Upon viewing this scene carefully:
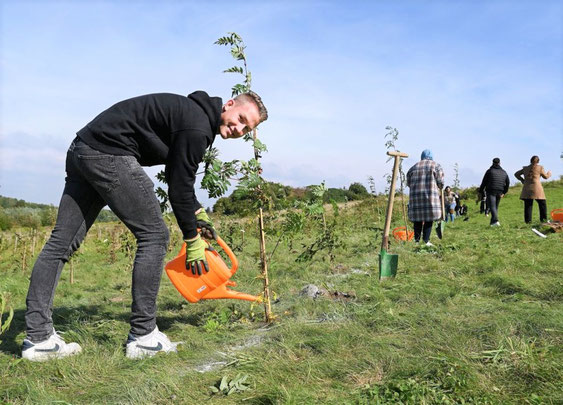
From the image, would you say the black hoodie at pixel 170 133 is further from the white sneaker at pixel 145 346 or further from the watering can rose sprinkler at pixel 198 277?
the white sneaker at pixel 145 346

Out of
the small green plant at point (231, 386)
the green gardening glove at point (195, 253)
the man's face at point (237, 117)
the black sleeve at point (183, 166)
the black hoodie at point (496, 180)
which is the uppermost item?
the black hoodie at point (496, 180)

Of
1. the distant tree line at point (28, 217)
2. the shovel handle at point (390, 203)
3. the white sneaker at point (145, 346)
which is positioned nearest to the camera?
the white sneaker at point (145, 346)

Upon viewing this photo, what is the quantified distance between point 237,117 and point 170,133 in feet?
1.33

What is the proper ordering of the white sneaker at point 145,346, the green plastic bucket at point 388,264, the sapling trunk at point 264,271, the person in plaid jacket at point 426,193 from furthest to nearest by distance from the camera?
the person in plaid jacket at point 426,193
the green plastic bucket at point 388,264
the sapling trunk at point 264,271
the white sneaker at point 145,346

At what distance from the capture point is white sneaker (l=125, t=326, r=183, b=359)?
2770 millimetres

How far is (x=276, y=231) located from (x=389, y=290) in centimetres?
117

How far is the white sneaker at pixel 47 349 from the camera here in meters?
2.79

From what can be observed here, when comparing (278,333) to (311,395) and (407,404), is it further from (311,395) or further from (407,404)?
(407,404)

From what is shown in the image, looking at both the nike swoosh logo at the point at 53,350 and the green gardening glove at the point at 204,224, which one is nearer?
the nike swoosh logo at the point at 53,350

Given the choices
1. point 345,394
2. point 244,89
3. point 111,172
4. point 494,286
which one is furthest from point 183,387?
point 494,286

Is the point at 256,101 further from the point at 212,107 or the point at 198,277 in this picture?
the point at 198,277

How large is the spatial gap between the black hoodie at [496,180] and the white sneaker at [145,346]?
9.72 metres

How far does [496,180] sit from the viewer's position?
1078 centimetres

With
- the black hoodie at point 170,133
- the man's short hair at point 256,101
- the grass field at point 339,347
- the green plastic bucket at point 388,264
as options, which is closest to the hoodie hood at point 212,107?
the black hoodie at point 170,133
